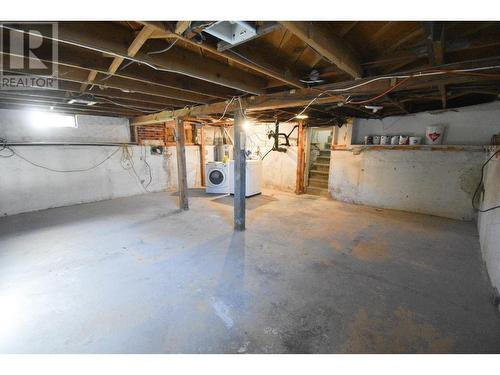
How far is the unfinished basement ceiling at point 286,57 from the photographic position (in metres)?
1.40

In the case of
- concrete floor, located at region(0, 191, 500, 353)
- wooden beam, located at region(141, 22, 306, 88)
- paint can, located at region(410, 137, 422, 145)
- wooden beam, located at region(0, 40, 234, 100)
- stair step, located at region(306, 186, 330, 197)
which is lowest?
concrete floor, located at region(0, 191, 500, 353)

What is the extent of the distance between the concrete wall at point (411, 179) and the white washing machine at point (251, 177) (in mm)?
1955

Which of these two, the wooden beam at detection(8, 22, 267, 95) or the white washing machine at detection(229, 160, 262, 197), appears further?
the white washing machine at detection(229, 160, 262, 197)

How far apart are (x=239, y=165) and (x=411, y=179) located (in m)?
3.67

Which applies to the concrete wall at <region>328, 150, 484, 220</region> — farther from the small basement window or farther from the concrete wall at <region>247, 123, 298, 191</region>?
the small basement window

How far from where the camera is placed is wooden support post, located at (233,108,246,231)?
323 centimetres

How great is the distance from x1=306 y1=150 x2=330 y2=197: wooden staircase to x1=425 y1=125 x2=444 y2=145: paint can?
248cm

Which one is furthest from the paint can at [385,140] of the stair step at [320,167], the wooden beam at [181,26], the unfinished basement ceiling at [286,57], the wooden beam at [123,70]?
Answer: the wooden beam at [181,26]

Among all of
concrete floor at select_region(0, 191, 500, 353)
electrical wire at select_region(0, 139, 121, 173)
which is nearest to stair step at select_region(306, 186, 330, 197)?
concrete floor at select_region(0, 191, 500, 353)


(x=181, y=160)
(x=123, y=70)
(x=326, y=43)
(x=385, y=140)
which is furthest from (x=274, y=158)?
(x=326, y=43)

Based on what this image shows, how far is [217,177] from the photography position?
5.85m
